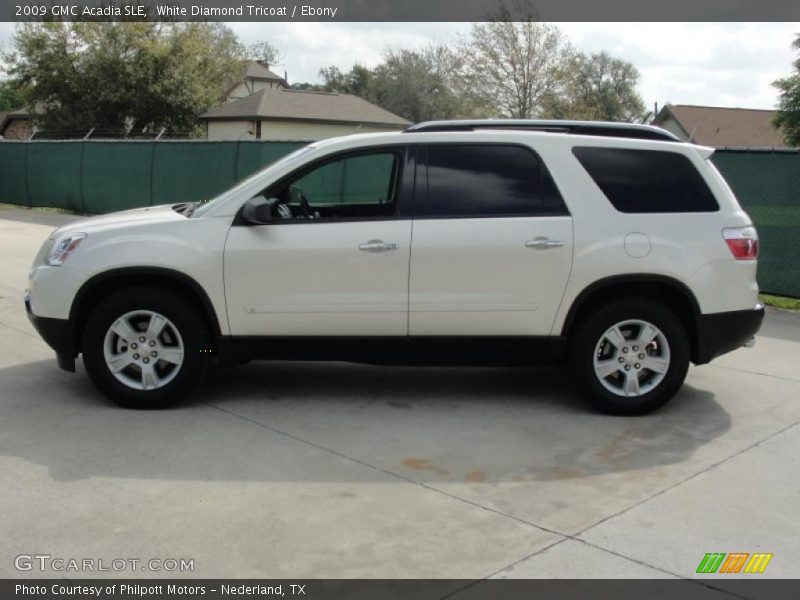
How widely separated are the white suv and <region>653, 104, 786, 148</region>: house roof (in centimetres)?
4936

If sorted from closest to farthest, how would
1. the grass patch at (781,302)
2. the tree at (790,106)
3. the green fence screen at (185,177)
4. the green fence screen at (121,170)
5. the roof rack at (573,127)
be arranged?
the roof rack at (573,127) < the grass patch at (781,302) < the green fence screen at (185,177) < the green fence screen at (121,170) < the tree at (790,106)

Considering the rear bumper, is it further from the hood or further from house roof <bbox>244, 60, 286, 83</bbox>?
house roof <bbox>244, 60, 286, 83</bbox>

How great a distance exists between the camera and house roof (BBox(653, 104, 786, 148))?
53.2 m

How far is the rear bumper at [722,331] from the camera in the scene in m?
5.91

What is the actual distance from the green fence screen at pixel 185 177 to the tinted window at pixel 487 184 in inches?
111

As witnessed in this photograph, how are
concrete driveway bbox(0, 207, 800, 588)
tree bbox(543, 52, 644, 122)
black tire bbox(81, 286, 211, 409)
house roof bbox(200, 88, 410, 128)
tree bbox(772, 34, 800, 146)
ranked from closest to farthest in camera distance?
concrete driveway bbox(0, 207, 800, 588) → black tire bbox(81, 286, 211, 409) → tree bbox(772, 34, 800, 146) → house roof bbox(200, 88, 410, 128) → tree bbox(543, 52, 644, 122)

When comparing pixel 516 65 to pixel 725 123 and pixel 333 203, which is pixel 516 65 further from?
pixel 333 203

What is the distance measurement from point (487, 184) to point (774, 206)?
606 cm

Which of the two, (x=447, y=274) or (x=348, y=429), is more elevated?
(x=447, y=274)

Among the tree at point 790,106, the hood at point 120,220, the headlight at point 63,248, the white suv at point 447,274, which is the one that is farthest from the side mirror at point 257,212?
the tree at point 790,106

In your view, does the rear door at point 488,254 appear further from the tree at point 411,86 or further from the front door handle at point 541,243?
the tree at point 411,86

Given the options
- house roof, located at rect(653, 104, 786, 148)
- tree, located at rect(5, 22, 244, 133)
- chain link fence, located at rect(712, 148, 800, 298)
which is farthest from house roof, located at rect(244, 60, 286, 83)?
chain link fence, located at rect(712, 148, 800, 298)

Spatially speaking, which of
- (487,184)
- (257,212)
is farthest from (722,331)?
(257,212)

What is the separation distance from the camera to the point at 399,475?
4863 mm
